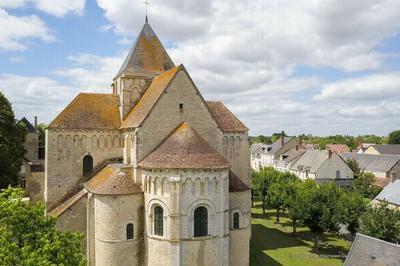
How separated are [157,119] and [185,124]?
231 cm

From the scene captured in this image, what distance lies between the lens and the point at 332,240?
42.0 meters

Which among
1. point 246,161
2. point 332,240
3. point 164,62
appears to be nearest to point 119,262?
point 246,161

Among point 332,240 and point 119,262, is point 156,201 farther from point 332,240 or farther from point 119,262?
point 332,240

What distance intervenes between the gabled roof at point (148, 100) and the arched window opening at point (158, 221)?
692 cm

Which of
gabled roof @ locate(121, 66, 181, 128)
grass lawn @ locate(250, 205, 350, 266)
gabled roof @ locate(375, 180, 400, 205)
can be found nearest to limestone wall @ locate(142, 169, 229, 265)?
gabled roof @ locate(121, 66, 181, 128)

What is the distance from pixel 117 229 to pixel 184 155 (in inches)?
293

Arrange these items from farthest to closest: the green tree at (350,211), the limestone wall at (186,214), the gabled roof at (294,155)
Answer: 1. the gabled roof at (294,155)
2. the green tree at (350,211)
3. the limestone wall at (186,214)

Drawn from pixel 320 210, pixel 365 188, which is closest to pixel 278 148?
pixel 365 188

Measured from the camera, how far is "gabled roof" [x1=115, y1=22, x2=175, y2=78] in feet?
115

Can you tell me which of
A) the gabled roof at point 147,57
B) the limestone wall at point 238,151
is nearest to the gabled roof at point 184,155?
the limestone wall at point 238,151

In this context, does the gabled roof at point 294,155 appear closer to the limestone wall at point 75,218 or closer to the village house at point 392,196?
the village house at point 392,196

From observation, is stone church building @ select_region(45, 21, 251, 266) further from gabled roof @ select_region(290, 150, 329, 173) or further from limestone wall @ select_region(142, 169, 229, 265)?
gabled roof @ select_region(290, 150, 329, 173)

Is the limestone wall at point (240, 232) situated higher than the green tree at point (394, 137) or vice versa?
the green tree at point (394, 137)

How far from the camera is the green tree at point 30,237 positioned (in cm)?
1507
